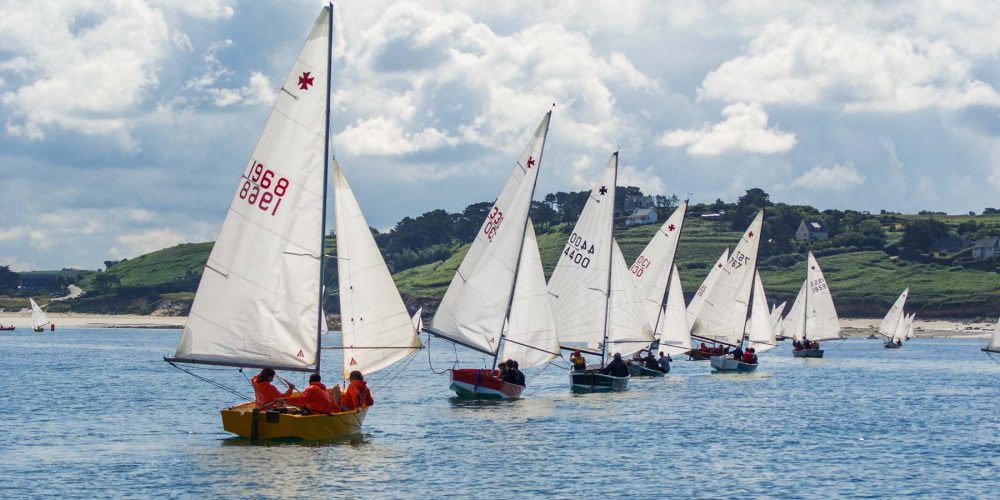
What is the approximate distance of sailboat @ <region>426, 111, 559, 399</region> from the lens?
51219 millimetres

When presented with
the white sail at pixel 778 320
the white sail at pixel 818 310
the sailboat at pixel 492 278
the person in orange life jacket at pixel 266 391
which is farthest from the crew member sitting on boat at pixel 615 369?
the white sail at pixel 778 320

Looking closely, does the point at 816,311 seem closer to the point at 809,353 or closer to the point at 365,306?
the point at 809,353

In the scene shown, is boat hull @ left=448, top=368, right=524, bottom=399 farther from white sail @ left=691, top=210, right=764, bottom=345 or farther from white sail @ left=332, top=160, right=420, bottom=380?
white sail @ left=691, top=210, right=764, bottom=345

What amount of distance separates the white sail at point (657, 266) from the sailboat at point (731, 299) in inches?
363

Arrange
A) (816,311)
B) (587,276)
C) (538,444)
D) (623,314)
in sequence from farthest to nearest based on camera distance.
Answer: (816,311) → (623,314) → (587,276) → (538,444)

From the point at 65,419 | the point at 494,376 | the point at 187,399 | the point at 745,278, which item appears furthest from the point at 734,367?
the point at 65,419

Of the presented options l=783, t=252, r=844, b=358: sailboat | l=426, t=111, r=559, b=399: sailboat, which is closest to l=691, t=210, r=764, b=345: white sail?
l=783, t=252, r=844, b=358: sailboat

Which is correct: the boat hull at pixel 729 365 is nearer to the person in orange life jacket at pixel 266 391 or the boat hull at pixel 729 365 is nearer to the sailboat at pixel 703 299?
the sailboat at pixel 703 299

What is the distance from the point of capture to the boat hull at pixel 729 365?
80.4m

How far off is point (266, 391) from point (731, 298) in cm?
5213

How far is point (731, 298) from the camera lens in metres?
83.5

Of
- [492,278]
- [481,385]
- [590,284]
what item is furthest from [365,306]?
[590,284]

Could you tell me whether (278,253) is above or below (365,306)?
above

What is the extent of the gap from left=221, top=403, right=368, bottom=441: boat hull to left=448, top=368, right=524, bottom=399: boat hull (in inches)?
602
